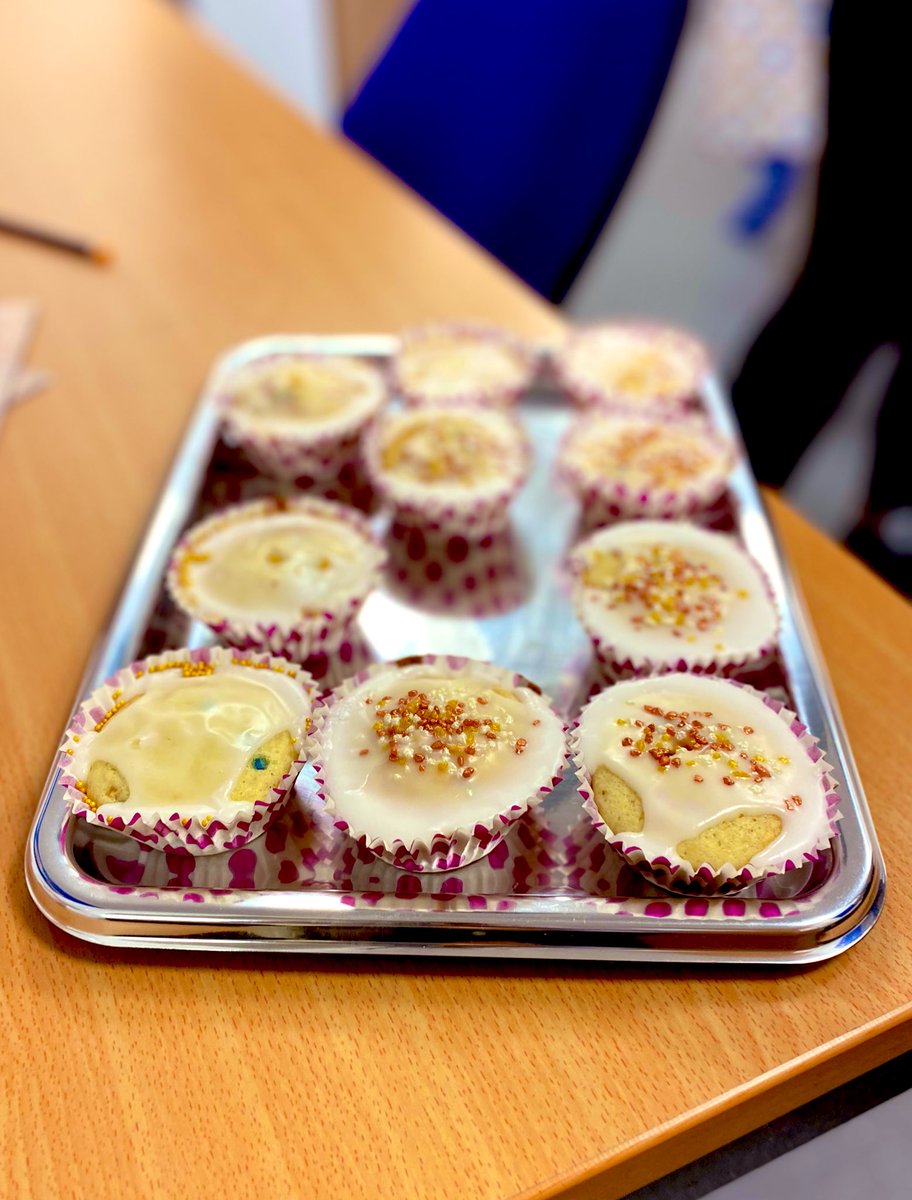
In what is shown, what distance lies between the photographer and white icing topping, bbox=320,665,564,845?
34.3 inches

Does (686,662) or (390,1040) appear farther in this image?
(686,662)

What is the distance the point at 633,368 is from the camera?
5.06 feet

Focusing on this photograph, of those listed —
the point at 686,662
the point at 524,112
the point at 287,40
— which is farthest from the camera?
the point at 287,40

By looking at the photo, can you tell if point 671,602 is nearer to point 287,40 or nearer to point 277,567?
point 277,567

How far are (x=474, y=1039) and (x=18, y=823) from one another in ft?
1.56

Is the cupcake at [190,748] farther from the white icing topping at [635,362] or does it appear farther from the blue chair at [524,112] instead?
the blue chair at [524,112]

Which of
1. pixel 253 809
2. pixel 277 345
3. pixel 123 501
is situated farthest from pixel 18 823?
pixel 277 345

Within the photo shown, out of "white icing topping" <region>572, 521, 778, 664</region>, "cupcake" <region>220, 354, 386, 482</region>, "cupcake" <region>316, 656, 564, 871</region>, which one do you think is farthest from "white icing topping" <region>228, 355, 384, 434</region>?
"cupcake" <region>316, 656, 564, 871</region>

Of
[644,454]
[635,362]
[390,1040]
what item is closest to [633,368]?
[635,362]

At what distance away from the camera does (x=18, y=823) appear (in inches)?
36.1

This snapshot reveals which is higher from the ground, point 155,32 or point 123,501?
point 155,32

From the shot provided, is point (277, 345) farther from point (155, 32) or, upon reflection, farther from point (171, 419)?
point (155, 32)

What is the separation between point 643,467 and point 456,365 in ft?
1.26

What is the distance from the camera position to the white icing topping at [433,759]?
0.87m
